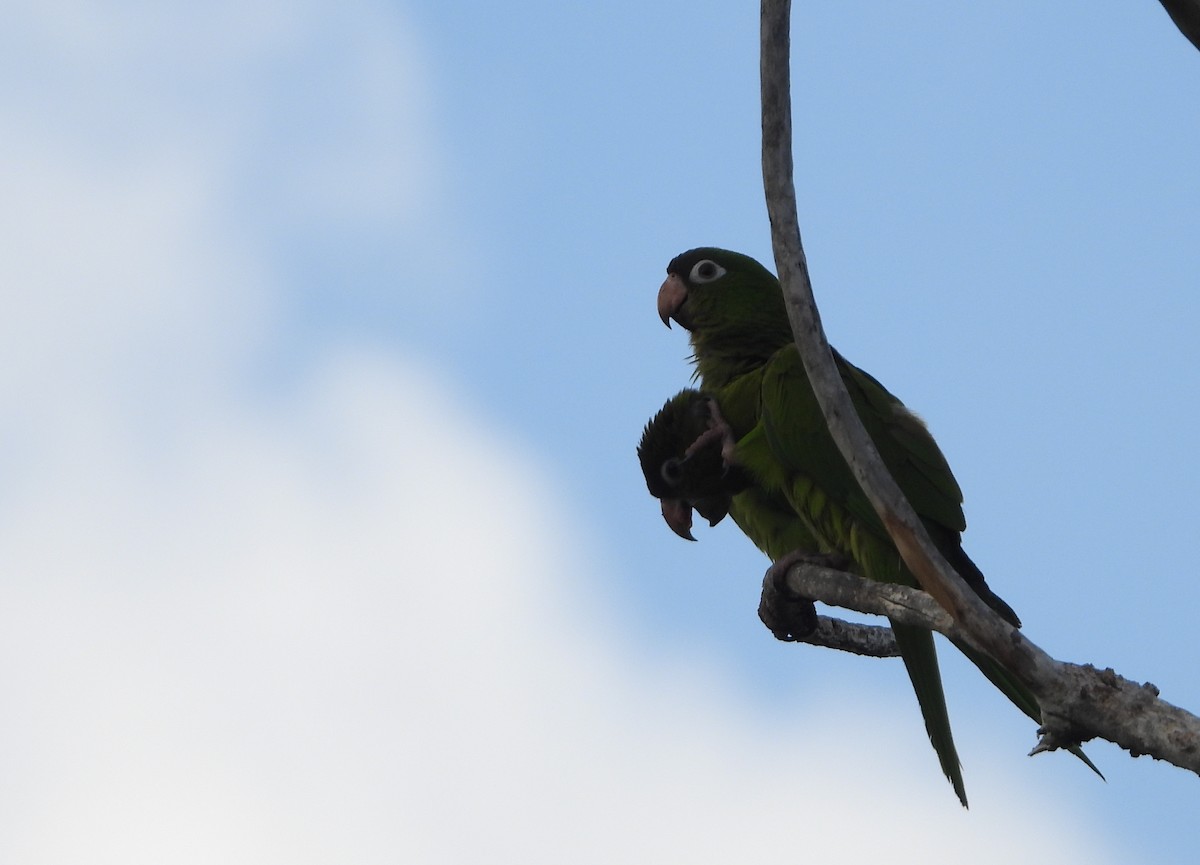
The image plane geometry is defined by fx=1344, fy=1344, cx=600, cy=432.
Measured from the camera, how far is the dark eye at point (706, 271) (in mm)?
6207

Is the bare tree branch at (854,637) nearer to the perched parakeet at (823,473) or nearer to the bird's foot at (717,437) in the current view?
the perched parakeet at (823,473)

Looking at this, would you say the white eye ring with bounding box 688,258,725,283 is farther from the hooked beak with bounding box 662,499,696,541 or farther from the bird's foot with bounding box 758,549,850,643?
the bird's foot with bounding box 758,549,850,643

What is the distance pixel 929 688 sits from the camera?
16.0ft

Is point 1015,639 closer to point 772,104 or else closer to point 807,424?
point 772,104

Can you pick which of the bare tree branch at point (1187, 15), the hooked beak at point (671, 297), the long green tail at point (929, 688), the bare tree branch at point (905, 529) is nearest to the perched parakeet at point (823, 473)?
the long green tail at point (929, 688)

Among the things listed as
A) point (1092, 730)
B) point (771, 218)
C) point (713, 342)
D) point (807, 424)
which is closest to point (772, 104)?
point (771, 218)

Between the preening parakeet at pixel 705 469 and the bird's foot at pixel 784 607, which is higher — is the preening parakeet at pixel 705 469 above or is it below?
above

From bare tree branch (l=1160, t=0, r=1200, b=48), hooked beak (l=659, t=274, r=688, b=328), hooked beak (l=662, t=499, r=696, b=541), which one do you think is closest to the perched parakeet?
hooked beak (l=662, t=499, r=696, b=541)

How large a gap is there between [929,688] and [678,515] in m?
1.37

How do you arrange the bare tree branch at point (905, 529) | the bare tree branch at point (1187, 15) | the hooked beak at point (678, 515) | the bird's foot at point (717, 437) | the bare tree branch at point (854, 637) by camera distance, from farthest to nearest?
the hooked beak at point (678, 515), the bird's foot at point (717, 437), the bare tree branch at point (854, 637), the bare tree branch at point (1187, 15), the bare tree branch at point (905, 529)

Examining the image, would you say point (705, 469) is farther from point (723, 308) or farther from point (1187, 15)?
point (1187, 15)

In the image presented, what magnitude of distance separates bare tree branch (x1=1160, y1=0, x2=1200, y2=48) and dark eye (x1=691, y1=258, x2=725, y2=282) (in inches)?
113

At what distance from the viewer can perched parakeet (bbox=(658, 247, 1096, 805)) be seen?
4.81m

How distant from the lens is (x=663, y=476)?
219 inches
